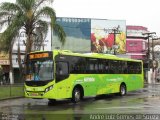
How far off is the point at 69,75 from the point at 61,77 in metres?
0.82

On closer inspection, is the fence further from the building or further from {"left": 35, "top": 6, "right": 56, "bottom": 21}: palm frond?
the building

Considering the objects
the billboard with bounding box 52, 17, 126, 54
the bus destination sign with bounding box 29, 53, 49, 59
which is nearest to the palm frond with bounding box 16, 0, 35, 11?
the bus destination sign with bounding box 29, 53, 49, 59

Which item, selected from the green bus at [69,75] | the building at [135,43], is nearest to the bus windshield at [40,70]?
the green bus at [69,75]

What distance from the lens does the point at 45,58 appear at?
21438mm

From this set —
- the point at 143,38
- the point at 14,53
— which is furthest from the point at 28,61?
the point at 143,38

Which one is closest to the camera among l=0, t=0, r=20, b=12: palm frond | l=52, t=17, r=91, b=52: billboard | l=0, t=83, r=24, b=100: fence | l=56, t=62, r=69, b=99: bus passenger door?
l=56, t=62, r=69, b=99: bus passenger door

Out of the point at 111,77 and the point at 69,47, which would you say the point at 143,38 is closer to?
the point at 69,47

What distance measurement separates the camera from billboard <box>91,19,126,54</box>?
213ft

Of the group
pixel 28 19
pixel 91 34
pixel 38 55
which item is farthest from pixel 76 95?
pixel 91 34

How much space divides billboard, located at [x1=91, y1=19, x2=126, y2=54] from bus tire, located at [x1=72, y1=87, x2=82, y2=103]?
41.3m

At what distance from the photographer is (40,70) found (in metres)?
21.5

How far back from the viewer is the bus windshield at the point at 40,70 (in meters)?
21.1

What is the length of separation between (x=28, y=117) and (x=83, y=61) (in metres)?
9.09

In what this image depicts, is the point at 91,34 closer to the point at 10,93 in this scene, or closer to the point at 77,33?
the point at 77,33
